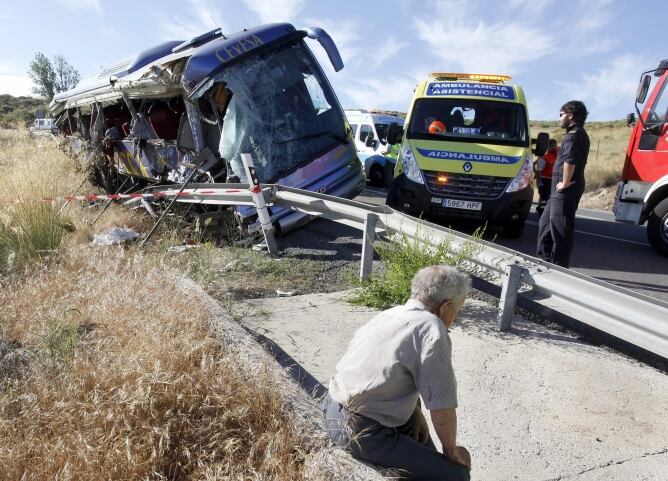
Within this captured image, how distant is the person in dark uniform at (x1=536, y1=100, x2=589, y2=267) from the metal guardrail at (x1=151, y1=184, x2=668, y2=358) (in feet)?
4.87

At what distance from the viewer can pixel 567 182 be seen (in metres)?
5.70

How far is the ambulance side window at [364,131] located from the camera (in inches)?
701

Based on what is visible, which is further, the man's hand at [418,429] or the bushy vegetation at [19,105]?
the bushy vegetation at [19,105]

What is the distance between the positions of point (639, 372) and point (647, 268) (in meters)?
4.23

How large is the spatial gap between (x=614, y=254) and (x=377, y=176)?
9889 mm

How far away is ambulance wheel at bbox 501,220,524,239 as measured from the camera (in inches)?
333

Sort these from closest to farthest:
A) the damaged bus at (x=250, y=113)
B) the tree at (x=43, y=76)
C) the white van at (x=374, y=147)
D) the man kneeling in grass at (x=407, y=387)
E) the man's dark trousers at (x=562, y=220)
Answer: the man kneeling in grass at (x=407, y=387), the man's dark trousers at (x=562, y=220), the damaged bus at (x=250, y=113), the white van at (x=374, y=147), the tree at (x=43, y=76)

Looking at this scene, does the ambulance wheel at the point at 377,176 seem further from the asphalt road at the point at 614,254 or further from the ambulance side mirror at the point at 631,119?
the ambulance side mirror at the point at 631,119

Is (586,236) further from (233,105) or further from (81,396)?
(81,396)

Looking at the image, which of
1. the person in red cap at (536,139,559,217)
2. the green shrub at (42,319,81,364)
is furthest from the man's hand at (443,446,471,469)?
the person in red cap at (536,139,559,217)

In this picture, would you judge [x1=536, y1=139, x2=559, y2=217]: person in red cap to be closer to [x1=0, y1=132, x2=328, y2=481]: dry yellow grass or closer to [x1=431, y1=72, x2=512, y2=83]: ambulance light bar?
[x1=431, y1=72, x2=512, y2=83]: ambulance light bar

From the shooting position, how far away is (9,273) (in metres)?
4.88

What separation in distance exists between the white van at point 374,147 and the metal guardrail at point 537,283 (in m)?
10.8

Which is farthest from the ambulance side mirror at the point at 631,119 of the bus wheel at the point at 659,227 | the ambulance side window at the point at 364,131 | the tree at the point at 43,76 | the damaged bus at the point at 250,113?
the tree at the point at 43,76
